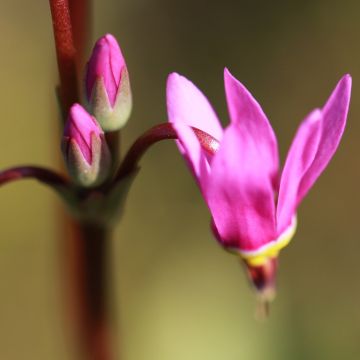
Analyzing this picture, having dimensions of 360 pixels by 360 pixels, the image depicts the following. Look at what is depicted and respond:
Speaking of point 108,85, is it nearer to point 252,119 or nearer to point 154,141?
point 154,141

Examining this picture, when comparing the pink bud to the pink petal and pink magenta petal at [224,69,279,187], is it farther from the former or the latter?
pink magenta petal at [224,69,279,187]

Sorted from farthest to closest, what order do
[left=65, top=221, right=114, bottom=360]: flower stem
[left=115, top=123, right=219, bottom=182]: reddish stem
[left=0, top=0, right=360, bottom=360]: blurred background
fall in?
[left=0, top=0, right=360, bottom=360]: blurred background, [left=65, top=221, right=114, bottom=360]: flower stem, [left=115, top=123, right=219, bottom=182]: reddish stem

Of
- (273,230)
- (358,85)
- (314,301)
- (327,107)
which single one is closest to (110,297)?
(273,230)

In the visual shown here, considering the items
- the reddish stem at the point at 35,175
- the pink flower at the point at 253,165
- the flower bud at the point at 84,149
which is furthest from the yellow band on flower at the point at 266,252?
the reddish stem at the point at 35,175

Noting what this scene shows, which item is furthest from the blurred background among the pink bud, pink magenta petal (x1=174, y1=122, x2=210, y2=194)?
→ pink magenta petal (x1=174, y1=122, x2=210, y2=194)

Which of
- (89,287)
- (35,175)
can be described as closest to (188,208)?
(89,287)

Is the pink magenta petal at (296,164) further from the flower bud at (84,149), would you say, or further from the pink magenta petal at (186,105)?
the flower bud at (84,149)

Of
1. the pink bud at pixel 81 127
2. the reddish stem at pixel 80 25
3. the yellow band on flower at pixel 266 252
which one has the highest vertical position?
the reddish stem at pixel 80 25
